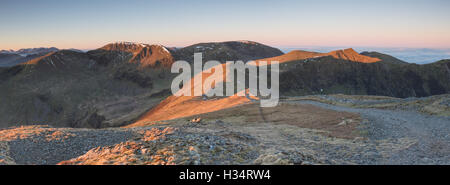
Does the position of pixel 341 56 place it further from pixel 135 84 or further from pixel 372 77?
pixel 135 84

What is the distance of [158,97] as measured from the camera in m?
109

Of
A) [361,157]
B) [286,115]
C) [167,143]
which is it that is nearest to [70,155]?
[167,143]

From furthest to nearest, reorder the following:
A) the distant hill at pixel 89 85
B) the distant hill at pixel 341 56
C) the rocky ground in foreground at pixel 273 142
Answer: the distant hill at pixel 341 56, the distant hill at pixel 89 85, the rocky ground in foreground at pixel 273 142

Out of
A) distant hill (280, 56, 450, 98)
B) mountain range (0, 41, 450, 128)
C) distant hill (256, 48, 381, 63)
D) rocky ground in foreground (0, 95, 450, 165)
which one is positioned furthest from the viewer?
distant hill (256, 48, 381, 63)

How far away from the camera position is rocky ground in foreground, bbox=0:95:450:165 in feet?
29.2

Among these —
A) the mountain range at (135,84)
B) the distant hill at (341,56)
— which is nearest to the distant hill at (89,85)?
the mountain range at (135,84)

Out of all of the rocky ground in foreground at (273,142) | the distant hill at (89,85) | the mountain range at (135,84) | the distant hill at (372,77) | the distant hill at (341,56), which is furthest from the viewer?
the distant hill at (341,56)

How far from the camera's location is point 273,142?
47.3 feet

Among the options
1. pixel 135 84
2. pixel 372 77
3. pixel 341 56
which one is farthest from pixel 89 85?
pixel 372 77

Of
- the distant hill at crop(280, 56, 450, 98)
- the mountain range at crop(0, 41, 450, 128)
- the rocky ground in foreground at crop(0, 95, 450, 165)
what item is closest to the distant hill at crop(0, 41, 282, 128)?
the mountain range at crop(0, 41, 450, 128)

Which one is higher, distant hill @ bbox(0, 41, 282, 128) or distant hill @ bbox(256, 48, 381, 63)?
distant hill @ bbox(256, 48, 381, 63)

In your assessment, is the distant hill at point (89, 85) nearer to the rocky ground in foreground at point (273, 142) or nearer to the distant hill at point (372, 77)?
the rocky ground in foreground at point (273, 142)

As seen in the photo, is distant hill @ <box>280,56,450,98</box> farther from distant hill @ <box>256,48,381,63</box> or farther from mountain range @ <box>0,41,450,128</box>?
distant hill @ <box>256,48,381,63</box>

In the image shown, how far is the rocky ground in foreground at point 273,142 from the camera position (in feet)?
29.2
